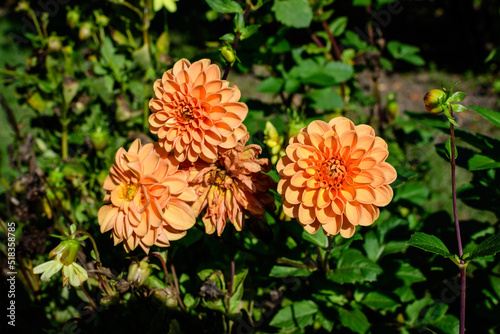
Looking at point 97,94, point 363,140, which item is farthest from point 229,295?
point 97,94

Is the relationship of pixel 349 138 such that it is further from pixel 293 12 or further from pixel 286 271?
pixel 293 12

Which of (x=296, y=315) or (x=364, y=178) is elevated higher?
(x=364, y=178)

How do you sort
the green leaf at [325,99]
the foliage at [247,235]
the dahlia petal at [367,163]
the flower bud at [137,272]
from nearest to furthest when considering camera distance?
1. the dahlia petal at [367,163]
2. the flower bud at [137,272]
3. the foliage at [247,235]
4. the green leaf at [325,99]

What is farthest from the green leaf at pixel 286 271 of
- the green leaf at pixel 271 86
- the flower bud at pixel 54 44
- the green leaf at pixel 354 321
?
the flower bud at pixel 54 44

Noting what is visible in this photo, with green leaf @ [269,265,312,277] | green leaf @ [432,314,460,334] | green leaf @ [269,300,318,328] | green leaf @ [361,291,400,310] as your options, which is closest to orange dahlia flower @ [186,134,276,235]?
green leaf @ [269,265,312,277]

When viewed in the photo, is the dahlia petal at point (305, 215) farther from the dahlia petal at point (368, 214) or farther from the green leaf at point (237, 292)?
the green leaf at point (237, 292)

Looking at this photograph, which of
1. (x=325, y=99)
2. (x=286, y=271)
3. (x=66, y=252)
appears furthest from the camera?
(x=325, y=99)

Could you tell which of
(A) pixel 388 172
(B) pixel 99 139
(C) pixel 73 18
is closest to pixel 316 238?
(A) pixel 388 172
